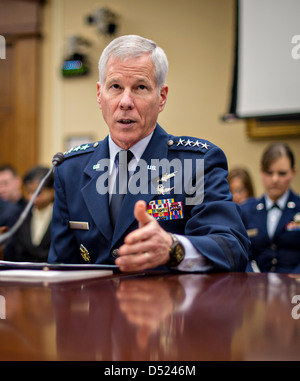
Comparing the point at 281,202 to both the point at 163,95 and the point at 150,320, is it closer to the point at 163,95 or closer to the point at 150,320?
the point at 163,95

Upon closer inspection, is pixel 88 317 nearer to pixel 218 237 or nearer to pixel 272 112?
pixel 218 237

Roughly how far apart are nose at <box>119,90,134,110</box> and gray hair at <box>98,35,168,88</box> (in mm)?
88

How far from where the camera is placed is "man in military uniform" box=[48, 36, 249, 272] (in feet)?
3.49

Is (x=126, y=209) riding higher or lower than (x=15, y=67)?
lower

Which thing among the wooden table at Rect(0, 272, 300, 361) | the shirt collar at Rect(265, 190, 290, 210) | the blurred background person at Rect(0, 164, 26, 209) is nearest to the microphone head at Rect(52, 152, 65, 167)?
the wooden table at Rect(0, 272, 300, 361)

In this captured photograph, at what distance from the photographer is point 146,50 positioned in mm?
1151

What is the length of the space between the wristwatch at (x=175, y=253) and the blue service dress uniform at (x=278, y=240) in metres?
1.67

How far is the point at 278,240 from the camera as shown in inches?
98.0

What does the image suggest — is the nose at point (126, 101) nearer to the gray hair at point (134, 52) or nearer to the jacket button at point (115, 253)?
the gray hair at point (134, 52)

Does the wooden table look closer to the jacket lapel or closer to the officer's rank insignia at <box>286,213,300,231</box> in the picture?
the jacket lapel

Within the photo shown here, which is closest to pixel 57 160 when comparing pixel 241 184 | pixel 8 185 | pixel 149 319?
pixel 149 319

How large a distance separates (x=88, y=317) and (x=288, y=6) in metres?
3.14

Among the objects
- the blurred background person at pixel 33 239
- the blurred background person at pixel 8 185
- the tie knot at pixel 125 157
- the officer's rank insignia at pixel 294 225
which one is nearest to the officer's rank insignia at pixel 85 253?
the tie knot at pixel 125 157

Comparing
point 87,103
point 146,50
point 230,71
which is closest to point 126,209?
point 146,50
